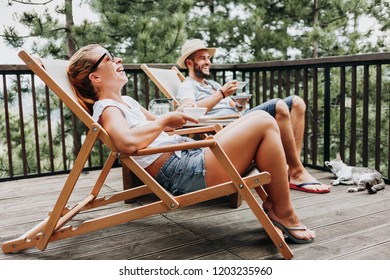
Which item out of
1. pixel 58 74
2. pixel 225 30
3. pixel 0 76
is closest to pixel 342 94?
pixel 58 74

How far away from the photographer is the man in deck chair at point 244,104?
2.64 m

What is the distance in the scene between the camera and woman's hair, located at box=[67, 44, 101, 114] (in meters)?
1.95

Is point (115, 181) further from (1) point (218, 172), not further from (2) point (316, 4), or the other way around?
(2) point (316, 4)

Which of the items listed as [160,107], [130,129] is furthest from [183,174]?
[160,107]

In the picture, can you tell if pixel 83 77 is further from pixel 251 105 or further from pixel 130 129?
pixel 251 105

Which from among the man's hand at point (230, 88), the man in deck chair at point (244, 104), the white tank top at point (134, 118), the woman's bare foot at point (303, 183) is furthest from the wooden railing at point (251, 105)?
the white tank top at point (134, 118)

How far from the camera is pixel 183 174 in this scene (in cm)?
189

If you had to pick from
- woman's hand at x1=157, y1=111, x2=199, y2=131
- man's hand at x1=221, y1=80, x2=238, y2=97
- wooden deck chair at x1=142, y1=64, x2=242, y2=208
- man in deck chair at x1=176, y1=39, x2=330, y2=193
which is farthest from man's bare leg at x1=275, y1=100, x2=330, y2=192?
woman's hand at x1=157, y1=111, x2=199, y2=131

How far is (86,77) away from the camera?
1.96 m

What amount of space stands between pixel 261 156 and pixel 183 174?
0.37m

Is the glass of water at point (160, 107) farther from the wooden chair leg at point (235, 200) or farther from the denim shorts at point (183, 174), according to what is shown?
the wooden chair leg at point (235, 200)

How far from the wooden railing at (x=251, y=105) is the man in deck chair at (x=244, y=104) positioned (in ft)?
1.95

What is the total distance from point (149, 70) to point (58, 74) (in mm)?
1432

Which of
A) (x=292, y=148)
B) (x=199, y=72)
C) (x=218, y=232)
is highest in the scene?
(x=199, y=72)
